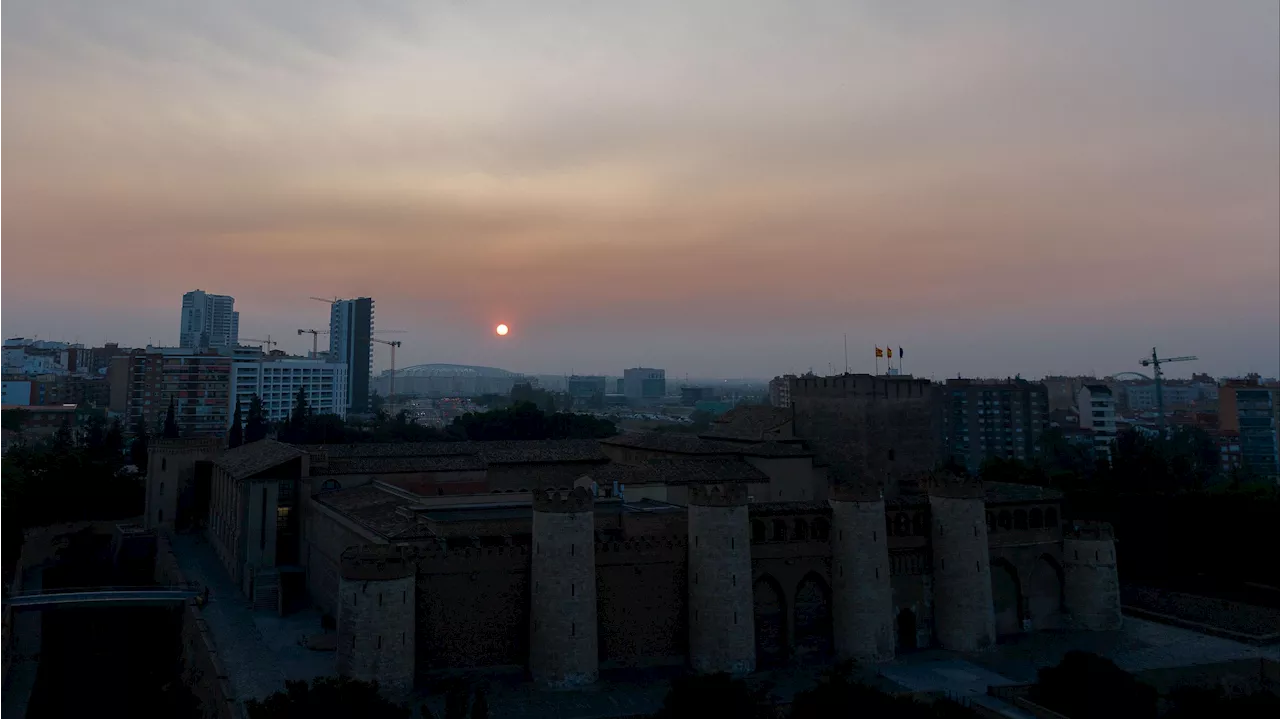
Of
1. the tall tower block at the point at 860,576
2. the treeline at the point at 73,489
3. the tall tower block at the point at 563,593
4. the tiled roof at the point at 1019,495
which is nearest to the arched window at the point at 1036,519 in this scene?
the tiled roof at the point at 1019,495

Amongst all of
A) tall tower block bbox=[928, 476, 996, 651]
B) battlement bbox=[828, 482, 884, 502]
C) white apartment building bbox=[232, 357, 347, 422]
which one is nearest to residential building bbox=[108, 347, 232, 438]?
white apartment building bbox=[232, 357, 347, 422]

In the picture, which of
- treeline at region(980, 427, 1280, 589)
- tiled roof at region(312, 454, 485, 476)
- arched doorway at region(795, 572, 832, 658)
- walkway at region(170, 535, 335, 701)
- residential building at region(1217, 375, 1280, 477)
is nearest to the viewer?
walkway at region(170, 535, 335, 701)

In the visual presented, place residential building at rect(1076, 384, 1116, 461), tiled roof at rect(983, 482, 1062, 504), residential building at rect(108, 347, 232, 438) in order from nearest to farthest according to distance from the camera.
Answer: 1. tiled roof at rect(983, 482, 1062, 504)
2. residential building at rect(108, 347, 232, 438)
3. residential building at rect(1076, 384, 1116, 461)

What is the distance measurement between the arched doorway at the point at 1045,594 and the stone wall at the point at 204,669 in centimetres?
2634

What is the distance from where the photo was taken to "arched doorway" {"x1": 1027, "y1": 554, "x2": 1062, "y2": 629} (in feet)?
101

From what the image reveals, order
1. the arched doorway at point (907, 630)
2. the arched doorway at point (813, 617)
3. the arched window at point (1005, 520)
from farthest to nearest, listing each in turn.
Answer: the arched window at point (1005, 520) < the arched doorway at point (907, 630) < the arched doorway at point (813, 617)

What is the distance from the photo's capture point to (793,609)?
27250 millimetres

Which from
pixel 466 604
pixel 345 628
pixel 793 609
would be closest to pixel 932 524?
pixel 793 609

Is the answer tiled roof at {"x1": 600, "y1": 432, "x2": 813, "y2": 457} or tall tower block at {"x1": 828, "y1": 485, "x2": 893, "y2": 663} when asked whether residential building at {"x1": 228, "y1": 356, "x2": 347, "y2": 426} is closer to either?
tiled roof at {"x1": 600, "y1": 432, "x2": 813, "y2": 457}

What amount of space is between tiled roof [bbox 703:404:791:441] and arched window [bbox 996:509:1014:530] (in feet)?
32.1

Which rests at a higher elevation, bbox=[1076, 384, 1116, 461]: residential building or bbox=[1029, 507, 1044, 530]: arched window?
bbox=[1076, 384, 1116, 461]: residential building

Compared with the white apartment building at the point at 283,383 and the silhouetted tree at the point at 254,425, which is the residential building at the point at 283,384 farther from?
the silhouetted tree at the point at 254,425

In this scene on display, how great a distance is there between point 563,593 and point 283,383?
104946 mm

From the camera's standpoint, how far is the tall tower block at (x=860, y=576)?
26.8m
